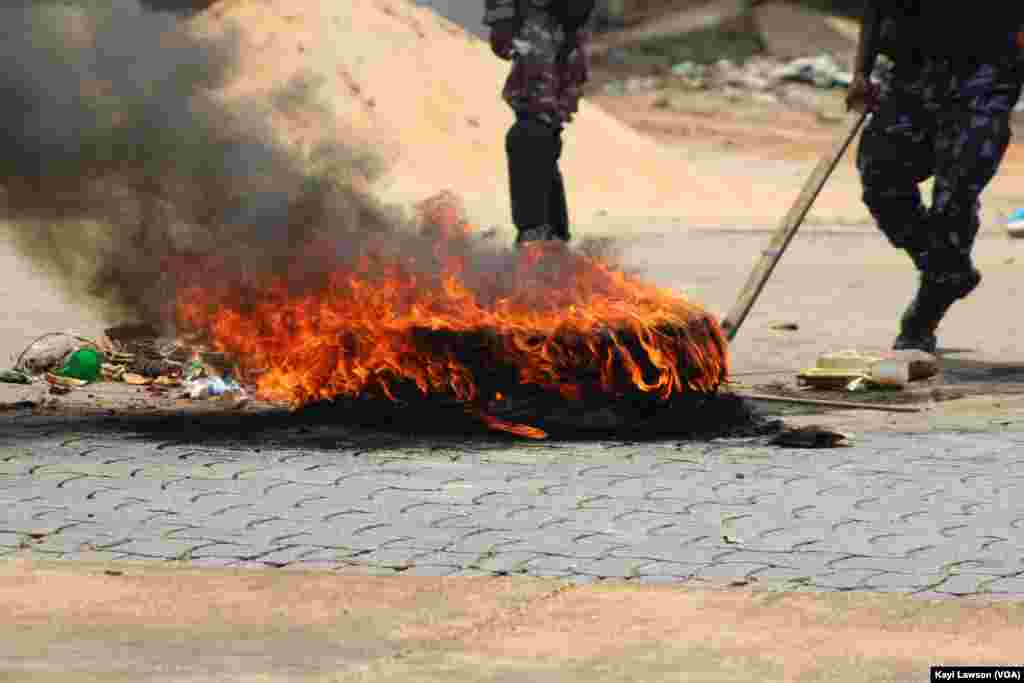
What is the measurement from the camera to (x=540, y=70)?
11.2 m

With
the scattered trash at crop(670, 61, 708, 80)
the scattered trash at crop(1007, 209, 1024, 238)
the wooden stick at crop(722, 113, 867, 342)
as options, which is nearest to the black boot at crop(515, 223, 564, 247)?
the wooden stick at crop(722, 113, 867, 342)

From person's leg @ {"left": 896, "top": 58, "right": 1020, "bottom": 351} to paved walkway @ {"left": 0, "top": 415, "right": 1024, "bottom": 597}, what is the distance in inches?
87.9

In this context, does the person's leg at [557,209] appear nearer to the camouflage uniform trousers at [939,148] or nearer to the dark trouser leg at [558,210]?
the dark trouser leg at [558,210]

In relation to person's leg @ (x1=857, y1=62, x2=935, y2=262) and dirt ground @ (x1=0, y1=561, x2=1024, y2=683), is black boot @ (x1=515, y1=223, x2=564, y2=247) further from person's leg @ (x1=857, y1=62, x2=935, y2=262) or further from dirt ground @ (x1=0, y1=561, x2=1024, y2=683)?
dirt ground @ (x1=0, y1=561, x2=1024, y2=683)

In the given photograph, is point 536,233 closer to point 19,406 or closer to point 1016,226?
point 19,406

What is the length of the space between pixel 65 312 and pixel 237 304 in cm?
326

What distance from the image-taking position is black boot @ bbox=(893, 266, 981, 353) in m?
10.0

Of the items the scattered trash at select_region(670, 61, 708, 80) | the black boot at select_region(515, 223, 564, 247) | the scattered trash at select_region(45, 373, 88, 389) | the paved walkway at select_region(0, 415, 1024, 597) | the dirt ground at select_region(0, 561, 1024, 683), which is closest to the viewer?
the dirt ground at select_region(0, 561, 1024, 683)

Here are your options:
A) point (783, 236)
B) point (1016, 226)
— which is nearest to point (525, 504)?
point (783, 236)

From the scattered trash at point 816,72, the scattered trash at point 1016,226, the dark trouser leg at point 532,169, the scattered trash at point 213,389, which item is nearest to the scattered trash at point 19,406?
the scattered trash at point 213,389

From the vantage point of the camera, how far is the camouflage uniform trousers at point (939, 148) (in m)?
9.69

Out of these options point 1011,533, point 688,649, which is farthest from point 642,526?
point 688,649

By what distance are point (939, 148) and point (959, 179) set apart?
0.16m

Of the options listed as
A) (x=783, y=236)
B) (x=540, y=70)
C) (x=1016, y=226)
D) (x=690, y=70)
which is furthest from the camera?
(x=690, y=70)
